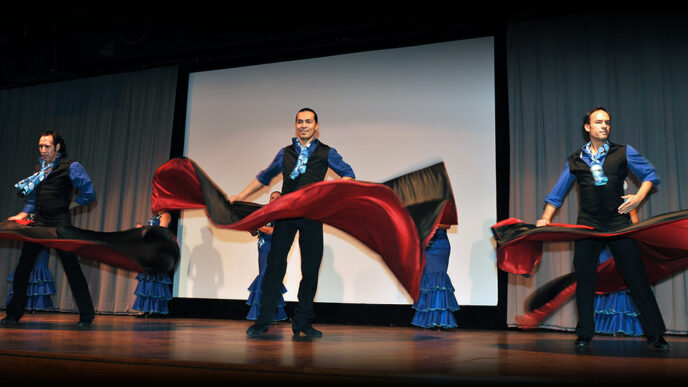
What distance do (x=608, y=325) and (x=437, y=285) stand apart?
1.38 m

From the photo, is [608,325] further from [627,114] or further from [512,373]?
[512,373]

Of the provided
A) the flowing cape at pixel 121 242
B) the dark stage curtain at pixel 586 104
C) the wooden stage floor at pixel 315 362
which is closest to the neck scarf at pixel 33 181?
the flowing cape at pixel 121 242

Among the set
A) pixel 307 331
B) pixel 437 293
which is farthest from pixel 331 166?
pixel 437 293

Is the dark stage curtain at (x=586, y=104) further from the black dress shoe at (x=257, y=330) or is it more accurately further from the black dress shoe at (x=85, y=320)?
the black dress shoe at (x=85, y=320)

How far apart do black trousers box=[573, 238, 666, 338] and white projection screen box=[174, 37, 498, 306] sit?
2022 mm

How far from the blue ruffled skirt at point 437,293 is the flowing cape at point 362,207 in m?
1.21

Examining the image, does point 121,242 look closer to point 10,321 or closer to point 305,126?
point 10,321

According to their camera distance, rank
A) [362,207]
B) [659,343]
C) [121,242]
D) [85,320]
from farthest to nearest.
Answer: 1. [85,320]
2. [121,242]
3. [362,207]
4. [659,343]

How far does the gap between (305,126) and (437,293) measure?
218 cm

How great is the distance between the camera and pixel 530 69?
18.1ft

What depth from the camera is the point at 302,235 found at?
3590 millimetres

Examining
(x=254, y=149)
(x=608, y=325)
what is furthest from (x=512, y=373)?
(x=254, y=149)

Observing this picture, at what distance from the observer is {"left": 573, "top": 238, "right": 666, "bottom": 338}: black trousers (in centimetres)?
320

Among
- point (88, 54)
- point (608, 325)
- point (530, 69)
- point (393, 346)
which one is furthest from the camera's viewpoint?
point (88, 54)
